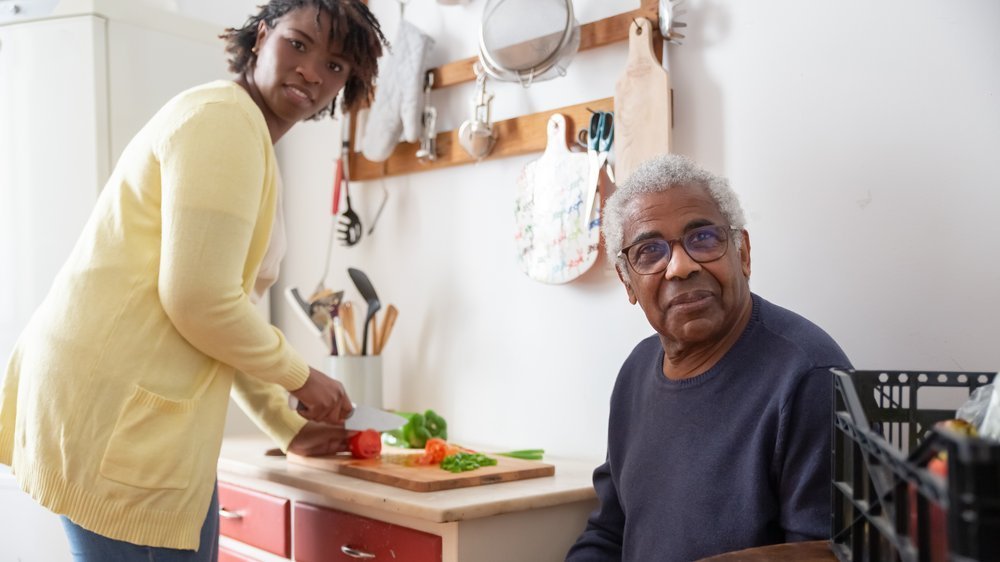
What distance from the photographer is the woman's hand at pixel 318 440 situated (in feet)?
5.24

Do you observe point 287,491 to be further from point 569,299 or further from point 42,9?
point 42,9

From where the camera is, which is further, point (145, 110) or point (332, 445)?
point (145, 110)

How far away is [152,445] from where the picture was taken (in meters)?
1.18

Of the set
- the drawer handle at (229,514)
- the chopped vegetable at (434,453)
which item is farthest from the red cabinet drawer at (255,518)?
the chopped vegetable at (434,453)

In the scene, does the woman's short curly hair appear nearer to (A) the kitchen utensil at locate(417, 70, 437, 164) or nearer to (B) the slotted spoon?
(A) the kitchen utensil at locate(417, 70, 437, 164)

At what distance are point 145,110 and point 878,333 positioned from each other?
1720mm

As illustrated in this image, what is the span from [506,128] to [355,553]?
908mm

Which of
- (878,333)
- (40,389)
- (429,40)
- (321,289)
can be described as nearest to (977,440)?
(878,333)

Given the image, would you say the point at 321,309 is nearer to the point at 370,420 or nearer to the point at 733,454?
the point at 370,420

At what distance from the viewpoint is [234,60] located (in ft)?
5.04

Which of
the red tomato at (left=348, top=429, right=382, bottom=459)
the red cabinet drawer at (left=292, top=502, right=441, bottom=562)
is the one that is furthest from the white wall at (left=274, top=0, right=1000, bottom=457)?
the red cabinet drawer at (left=292, top=502, right=441, bottom=562)

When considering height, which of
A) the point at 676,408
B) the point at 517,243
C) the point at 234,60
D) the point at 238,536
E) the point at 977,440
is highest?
the point at 234,60

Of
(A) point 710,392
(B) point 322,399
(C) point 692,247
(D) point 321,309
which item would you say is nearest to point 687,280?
(C) point 692,247

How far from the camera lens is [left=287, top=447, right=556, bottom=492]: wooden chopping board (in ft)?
4.42
